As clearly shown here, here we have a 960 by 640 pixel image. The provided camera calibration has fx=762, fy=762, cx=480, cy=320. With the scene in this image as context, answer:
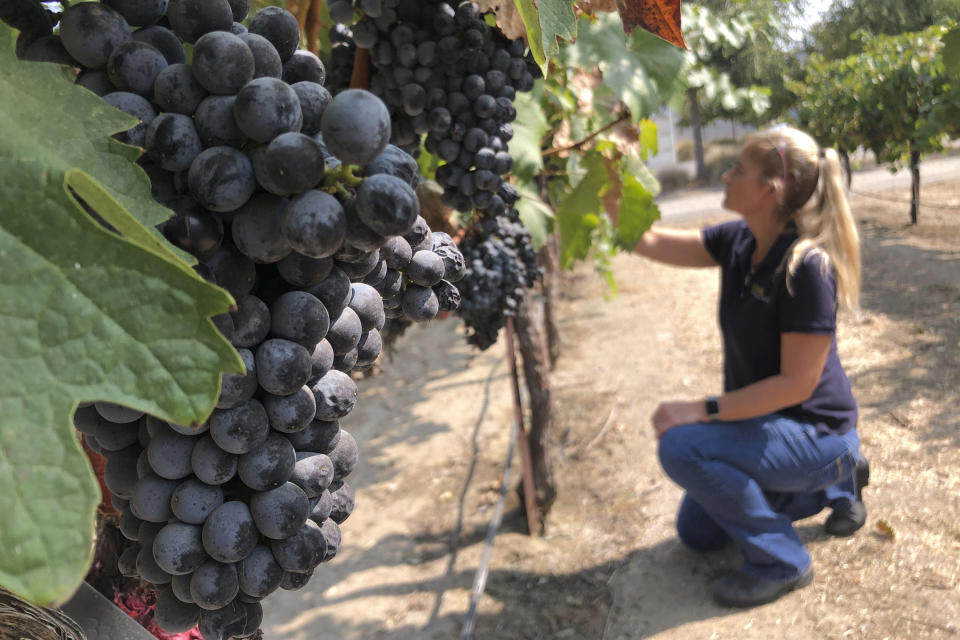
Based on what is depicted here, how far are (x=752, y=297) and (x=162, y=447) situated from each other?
2.52 meters

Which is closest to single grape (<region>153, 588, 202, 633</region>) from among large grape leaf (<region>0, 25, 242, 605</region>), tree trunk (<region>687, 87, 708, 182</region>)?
large grape leaf (<region>0, 25, 242, 605</region>)

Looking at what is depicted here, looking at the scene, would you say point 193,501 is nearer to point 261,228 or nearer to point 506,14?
point 261,228

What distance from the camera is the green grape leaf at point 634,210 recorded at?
254 cm

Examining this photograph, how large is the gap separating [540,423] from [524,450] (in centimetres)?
34

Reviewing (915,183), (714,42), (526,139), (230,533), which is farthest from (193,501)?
(915,183)

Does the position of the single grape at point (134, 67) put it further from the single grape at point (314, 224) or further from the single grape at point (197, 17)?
the single grape at point (314, 224)

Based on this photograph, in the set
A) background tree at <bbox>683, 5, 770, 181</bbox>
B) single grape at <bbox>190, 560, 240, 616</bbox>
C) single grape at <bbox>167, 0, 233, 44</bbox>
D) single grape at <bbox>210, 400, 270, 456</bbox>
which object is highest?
background tree at <bbox>683, 5, 770, 181</bbox>

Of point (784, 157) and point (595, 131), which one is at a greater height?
point (595, 131)

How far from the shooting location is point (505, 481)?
4082 millimetres

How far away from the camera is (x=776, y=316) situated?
2738 mm

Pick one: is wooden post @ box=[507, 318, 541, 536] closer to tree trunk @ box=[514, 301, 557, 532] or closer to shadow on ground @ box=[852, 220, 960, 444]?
tree trunk @ box=[514, 301, 557, 532]

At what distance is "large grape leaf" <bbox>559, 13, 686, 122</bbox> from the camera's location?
7.29ft

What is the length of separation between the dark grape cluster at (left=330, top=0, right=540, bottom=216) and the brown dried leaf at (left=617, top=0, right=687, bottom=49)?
1.17ft

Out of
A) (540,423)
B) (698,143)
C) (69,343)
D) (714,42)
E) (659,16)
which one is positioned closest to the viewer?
(69,343)
